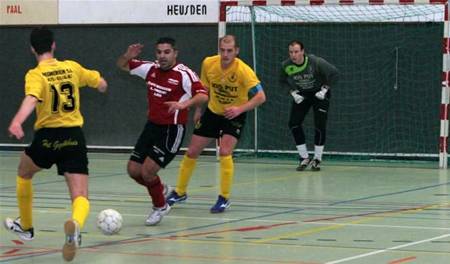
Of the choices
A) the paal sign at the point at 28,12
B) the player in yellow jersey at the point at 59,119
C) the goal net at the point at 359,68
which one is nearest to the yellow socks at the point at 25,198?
the player in yellow jersey at the point at 59,119

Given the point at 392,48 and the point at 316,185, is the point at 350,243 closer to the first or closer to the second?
the point at 316,185

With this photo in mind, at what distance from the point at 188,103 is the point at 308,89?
25.4 ft

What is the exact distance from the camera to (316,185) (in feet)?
53.1

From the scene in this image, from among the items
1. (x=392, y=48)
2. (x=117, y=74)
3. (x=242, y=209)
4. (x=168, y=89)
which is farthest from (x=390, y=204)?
(x=117, y=74)

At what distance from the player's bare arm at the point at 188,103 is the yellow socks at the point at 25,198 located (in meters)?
2.00

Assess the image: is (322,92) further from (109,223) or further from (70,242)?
(70,242)

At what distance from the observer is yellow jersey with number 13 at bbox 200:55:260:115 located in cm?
1281

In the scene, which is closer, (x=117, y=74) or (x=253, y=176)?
(x=253, y=176)

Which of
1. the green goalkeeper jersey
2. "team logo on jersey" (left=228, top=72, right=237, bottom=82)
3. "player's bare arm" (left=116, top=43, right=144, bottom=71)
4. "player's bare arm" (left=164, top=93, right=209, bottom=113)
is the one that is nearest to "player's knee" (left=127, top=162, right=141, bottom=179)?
"player's bare arm" (left=164, top=93, right=209, bottom=113)

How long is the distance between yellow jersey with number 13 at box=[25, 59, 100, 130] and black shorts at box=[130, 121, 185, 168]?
227 cm

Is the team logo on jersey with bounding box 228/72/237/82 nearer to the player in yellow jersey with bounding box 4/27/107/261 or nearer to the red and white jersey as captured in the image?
the red and white jersey

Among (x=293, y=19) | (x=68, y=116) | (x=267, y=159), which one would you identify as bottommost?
(x=267, y=159)

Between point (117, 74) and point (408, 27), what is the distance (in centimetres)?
641

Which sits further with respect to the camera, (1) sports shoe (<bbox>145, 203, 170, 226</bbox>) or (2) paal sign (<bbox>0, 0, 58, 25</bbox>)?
→ (2) paal sign (<bbox>0, 0, 58, 25</bbox>)
